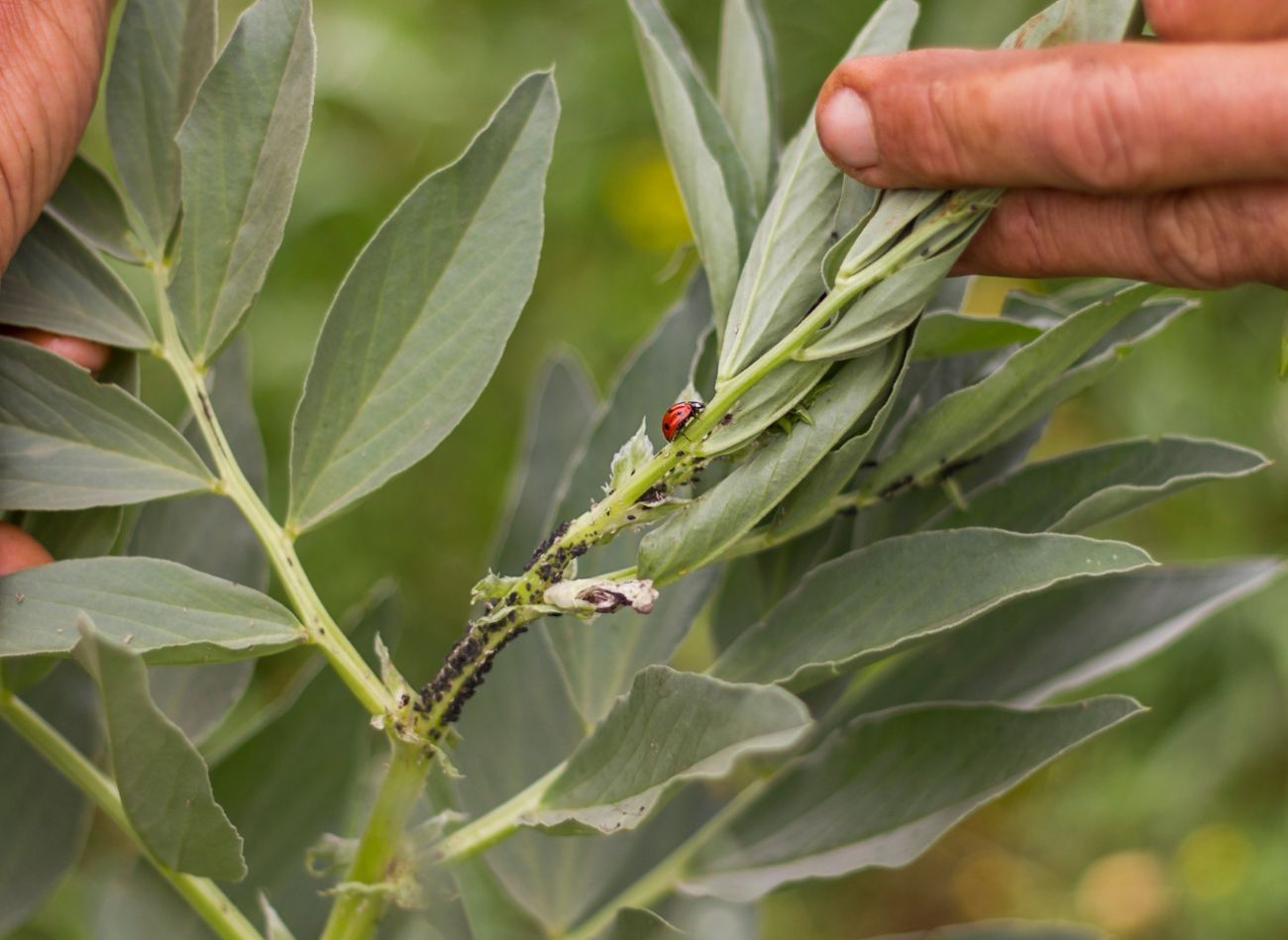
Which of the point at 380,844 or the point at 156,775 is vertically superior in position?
the point at 156,775

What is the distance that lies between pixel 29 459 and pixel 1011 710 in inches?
18.9

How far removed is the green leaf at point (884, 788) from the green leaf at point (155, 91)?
0.45 meters

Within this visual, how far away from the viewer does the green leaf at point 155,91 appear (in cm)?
62

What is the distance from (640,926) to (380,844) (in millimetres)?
124

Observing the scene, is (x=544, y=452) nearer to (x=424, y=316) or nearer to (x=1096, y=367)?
(x=424, y=316)

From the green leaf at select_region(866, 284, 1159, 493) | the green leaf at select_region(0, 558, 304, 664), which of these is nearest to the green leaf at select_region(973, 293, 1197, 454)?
the green leaf at select_region(866, 284, 1159, 493)

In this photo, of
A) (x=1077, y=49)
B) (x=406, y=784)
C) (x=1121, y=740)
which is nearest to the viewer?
(x=1077, y=49)

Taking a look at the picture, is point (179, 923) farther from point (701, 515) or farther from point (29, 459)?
point (701, 515)

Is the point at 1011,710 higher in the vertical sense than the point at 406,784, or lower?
lower

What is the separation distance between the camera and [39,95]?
23.5 inches

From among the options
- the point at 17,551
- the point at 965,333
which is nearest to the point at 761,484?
the point at 965,333

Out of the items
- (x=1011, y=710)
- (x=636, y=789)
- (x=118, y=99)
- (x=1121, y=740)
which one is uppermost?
(x=118, y=99)

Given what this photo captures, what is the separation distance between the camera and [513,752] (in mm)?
766

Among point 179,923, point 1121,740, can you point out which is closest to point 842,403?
point 179,923
